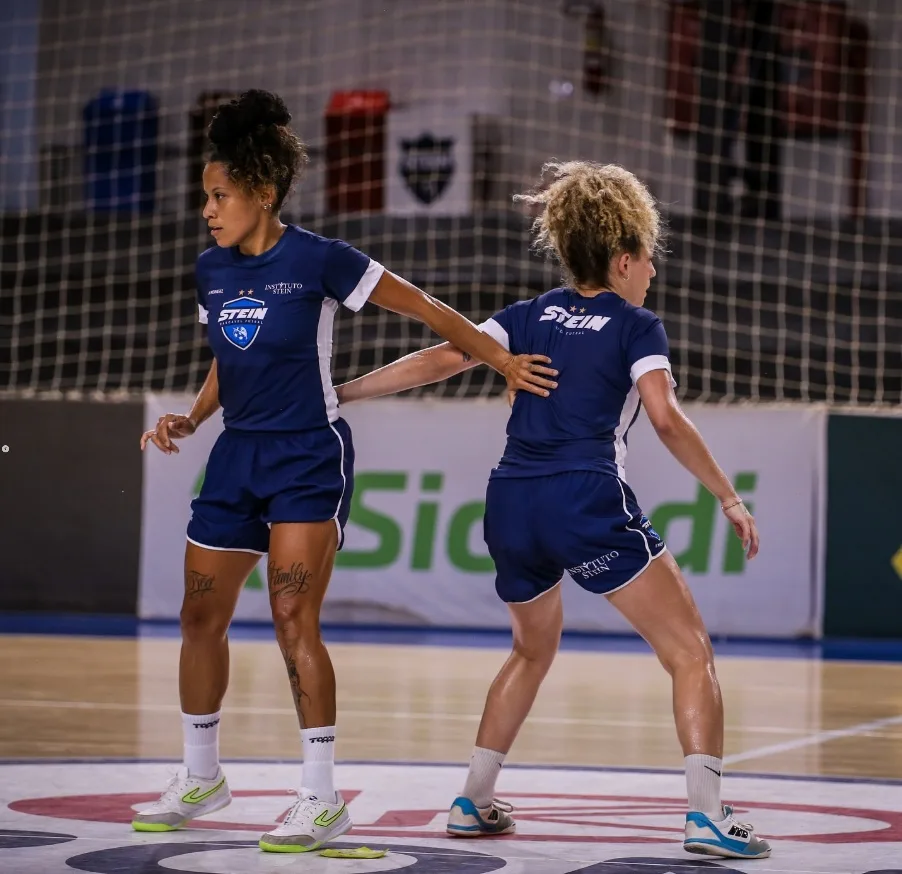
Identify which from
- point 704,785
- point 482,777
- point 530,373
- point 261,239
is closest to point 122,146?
point 261,239

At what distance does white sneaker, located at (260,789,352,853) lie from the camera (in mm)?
3543

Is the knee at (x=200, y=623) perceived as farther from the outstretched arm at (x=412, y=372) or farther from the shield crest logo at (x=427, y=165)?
the shield crest logo at (x=427, y=165)

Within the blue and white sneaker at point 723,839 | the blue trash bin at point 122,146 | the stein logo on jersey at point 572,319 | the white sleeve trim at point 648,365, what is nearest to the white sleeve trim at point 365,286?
the stein logo on jersey at point 572,319

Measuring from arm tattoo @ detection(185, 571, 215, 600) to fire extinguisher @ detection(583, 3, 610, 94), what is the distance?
1181cm

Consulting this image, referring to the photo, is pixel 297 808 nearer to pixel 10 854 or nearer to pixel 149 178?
pixel 10 854

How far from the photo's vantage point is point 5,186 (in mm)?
14930

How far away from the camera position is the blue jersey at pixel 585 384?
12.2 feet

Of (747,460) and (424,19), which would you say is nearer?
(747,460)

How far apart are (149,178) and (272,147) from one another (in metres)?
11.3

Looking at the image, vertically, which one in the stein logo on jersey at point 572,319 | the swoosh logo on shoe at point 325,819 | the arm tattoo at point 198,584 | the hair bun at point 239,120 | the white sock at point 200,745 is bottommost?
the swoosh logo on shoe at point 325,819

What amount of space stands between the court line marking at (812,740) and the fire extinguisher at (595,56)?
954cm

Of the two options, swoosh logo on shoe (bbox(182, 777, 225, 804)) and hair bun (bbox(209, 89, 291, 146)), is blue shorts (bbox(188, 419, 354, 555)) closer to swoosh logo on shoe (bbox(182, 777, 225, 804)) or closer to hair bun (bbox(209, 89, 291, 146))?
swoosh logo on shoe (bbox(182, 777, 225, 804))

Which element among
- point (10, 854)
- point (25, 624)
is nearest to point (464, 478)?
point (25, 624)

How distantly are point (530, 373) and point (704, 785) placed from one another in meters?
1.03
